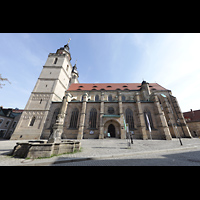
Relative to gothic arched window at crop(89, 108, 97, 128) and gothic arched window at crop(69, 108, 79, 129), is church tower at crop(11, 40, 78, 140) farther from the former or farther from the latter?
gothic arched window at crop(89, 108, 97, 128)

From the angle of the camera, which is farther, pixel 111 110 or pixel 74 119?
pixel 111 110

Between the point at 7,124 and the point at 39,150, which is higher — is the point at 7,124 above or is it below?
above

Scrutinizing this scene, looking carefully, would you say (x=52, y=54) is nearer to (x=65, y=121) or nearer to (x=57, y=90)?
(x=57, y=90)

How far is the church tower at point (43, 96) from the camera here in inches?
613

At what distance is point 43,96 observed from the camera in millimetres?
19016

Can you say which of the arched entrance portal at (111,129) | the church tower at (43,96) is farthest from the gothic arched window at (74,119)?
the arched entrance portal at (111,129)

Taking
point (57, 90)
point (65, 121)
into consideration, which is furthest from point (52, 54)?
point (65, 121)

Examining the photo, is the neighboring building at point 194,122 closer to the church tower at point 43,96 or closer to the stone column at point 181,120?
the stone column at point 181,120

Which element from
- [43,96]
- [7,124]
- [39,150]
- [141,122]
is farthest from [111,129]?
[7,124]

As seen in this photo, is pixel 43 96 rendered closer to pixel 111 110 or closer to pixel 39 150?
pixel 111 110

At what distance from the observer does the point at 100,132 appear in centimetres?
1492

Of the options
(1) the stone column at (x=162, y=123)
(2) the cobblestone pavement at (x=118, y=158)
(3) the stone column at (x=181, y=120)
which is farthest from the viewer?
(3) the stone column at (x=181, y=120)
